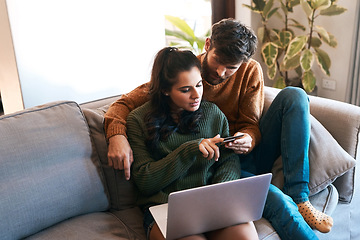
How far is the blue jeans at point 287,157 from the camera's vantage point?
1.34 meters

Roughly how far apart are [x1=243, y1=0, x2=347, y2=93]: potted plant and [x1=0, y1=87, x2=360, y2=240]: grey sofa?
50.8 inches

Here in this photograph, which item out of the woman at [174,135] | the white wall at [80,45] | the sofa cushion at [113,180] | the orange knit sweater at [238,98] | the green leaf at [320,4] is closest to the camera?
the woman at [174,135]

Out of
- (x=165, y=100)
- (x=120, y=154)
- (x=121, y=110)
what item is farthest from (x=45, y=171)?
(x=165, y=100)

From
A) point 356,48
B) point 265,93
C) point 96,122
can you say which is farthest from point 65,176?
point 356,48

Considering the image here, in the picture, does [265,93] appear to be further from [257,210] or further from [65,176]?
[65,176]

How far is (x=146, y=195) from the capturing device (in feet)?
4.64

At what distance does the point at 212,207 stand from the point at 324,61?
2101 millimetres

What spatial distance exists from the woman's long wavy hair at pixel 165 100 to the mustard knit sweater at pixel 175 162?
2 cm

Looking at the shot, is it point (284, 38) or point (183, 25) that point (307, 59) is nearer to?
point (284, 38)

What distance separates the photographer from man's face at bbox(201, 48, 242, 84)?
149 centimetres

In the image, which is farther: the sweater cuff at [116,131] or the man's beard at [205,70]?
the man's beard at [205,70]

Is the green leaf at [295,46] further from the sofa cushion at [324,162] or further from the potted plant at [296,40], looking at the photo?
the sofa cushion at [324,162]

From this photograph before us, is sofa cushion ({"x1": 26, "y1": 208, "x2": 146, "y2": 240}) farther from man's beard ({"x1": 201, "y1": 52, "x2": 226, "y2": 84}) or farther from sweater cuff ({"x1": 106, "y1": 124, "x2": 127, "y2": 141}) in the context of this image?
man's beard ({"x1": 201, "y1": 52, "x2": 226, "y2": 84})

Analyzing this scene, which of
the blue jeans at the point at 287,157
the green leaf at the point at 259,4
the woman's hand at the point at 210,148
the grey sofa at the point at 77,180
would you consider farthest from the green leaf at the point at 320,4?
the woman's hand at the point at 210,148
